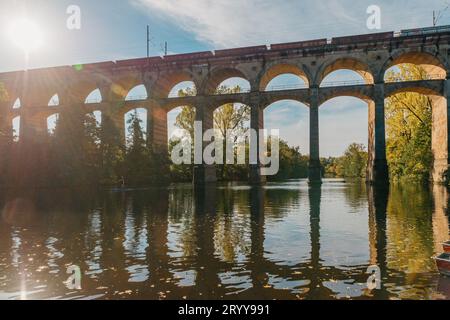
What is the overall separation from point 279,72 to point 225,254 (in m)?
42.4

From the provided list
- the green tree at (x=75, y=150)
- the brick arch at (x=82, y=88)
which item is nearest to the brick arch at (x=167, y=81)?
the brick arch at (x=82, y=88)

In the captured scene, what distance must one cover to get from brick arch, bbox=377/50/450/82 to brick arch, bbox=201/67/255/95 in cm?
1647

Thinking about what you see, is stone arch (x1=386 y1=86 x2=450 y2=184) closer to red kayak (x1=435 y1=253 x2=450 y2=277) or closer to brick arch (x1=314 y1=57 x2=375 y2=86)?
brick arch (x1=314 y1=57 x2=375 y2=86)

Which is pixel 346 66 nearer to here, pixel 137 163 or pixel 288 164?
pixel 137 163

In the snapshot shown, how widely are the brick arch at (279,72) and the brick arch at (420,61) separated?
29.4 feet

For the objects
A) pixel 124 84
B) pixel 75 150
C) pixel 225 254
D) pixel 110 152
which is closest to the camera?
pixel 225 254

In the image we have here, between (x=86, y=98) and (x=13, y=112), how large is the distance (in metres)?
11.7

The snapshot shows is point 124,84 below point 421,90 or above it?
above

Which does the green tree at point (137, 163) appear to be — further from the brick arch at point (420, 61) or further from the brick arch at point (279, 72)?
the brick arch at point (420, 61)

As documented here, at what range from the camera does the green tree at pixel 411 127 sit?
45.8m

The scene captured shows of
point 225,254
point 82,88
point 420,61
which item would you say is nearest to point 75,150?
point 82,88

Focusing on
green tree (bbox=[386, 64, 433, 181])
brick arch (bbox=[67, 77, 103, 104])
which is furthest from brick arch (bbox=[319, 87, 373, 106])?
brick arch (bbox=[67, 77, 103, 104])

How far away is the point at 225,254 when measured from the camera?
10.1 metres

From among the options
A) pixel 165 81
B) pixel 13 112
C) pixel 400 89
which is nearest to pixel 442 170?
pixel 400 89
